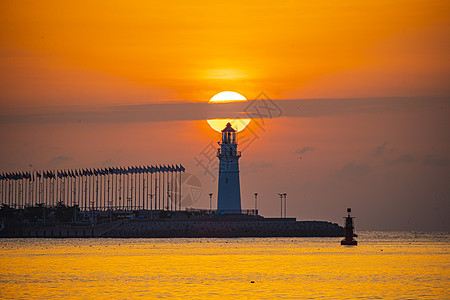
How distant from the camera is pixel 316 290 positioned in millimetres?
69375

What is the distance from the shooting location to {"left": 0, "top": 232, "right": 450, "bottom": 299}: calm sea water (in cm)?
6715

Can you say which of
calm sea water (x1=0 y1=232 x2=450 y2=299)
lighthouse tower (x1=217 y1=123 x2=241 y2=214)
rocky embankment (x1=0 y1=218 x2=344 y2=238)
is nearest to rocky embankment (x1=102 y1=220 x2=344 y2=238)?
rocky embankment (x1=0 y1=218 x2=344 y2=238)

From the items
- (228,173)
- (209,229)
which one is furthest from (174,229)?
(228,173)

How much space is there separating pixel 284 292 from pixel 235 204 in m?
100

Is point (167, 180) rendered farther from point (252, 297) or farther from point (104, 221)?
point (252, 297)

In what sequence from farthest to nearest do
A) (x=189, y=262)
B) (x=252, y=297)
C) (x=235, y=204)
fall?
(x=235, y=204), (x=189, y=262), (x=252, y=297)

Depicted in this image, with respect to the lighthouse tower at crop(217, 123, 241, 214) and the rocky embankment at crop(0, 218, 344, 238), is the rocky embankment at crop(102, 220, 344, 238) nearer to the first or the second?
the rocky embankment at crop(0, 218, 344, 238)

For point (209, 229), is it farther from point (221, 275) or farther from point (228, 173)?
point (221, 275)

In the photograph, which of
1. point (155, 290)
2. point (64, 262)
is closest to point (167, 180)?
point (64, 262)

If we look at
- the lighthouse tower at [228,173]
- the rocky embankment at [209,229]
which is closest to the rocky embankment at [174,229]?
the rocky embankment at [209,229]

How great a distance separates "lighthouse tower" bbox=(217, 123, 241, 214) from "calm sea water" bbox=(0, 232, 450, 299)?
134 ft

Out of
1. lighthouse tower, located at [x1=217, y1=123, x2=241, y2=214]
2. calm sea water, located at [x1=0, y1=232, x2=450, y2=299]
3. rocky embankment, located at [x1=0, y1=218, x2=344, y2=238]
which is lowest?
calm sea water, located at [x1=0, y1=232, x2=450, y2=299]

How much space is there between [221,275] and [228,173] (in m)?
80.9

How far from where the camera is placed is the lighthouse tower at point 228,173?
163500 mm
